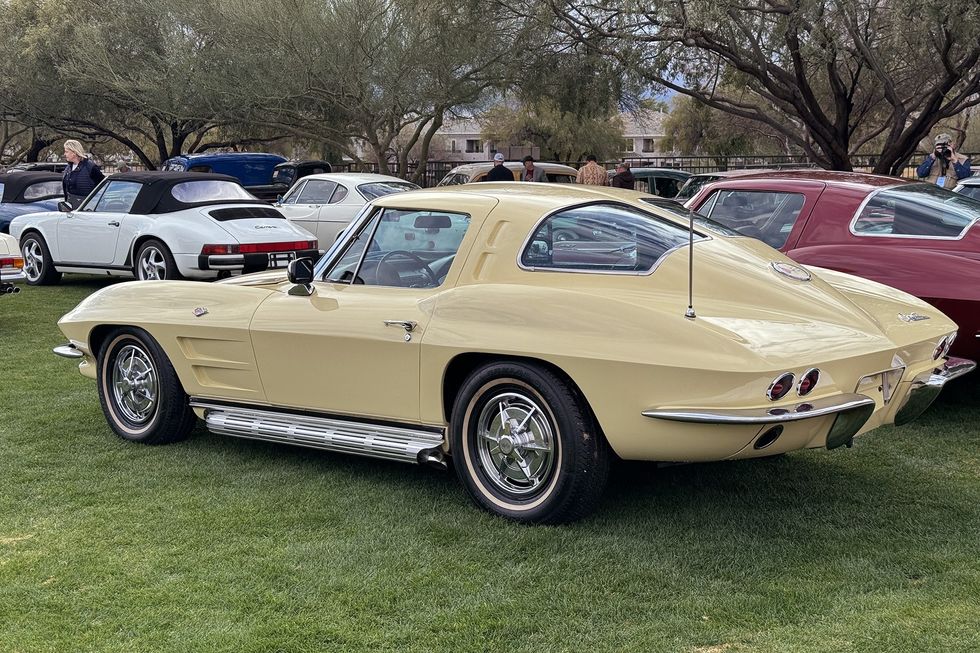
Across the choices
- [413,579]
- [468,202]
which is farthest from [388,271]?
[413,579]

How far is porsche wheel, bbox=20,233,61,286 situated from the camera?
43.3ft

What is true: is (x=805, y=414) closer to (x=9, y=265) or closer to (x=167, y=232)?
(x=9, y=265)

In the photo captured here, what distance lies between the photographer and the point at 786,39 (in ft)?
60.4

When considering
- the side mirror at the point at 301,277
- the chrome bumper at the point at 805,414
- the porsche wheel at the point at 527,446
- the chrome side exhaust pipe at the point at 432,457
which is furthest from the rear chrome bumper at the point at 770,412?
the side mirror at the point at 301,277

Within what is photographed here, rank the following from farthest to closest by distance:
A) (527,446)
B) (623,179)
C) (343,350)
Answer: (623,179) → (343,350) → (527,446)

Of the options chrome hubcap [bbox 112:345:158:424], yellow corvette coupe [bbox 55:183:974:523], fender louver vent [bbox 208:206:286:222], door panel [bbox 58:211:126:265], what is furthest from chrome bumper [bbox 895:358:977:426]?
door panel [bbox 58:211:126:265]

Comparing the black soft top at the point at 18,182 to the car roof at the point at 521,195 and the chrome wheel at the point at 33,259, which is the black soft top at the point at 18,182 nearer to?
the chrome wheel at the point at 33,259

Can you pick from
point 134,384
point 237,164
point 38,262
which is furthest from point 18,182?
point 237,164

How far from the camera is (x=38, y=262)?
13.4 metres

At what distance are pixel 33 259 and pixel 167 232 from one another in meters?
2.87

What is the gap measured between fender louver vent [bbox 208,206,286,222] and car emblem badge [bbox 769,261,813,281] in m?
8.22

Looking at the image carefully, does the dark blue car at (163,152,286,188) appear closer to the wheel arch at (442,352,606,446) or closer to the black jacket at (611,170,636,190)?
the black jacket at (611,170,636,190)

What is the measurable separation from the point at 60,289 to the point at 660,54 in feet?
38.5

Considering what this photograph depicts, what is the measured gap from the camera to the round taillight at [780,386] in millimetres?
3809
